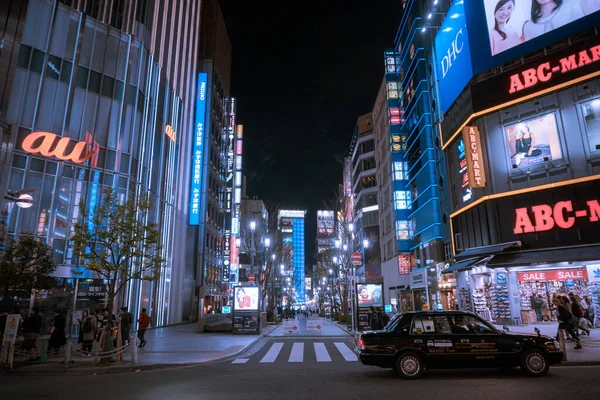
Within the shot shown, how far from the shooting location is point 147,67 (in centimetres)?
3039

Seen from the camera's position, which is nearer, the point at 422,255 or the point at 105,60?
the point at 105,60

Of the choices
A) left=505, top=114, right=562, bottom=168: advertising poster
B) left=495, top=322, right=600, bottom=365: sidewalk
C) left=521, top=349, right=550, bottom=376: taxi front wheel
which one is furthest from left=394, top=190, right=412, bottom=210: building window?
left=521, top=349, right=550, bottom=376: taxi front wheel

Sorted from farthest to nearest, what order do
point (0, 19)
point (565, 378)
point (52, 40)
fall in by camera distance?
point (52, 40) < point (0, 19) < point (565, 378)

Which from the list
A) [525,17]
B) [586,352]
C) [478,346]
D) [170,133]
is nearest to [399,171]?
[525,17]

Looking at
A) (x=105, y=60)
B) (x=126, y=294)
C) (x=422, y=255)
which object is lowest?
(x=126, y=294)

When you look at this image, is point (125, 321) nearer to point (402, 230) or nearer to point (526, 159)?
point (526, 159)

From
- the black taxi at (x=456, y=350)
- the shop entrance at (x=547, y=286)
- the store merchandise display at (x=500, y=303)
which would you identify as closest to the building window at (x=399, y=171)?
the shop entrance at (x=547, y=286)

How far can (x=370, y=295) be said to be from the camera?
24.7 metres

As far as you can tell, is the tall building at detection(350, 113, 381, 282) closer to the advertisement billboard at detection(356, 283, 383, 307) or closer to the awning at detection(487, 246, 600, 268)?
the advertisement billboard at detection(356, 283, 383, 307)

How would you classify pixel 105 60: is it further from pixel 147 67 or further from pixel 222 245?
pixel 222 245

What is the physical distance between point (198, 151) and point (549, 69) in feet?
107

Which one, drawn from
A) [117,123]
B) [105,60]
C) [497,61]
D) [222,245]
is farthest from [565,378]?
[222,245]

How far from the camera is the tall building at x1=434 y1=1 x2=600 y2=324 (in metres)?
19.6

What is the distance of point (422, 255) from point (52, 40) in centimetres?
3544
